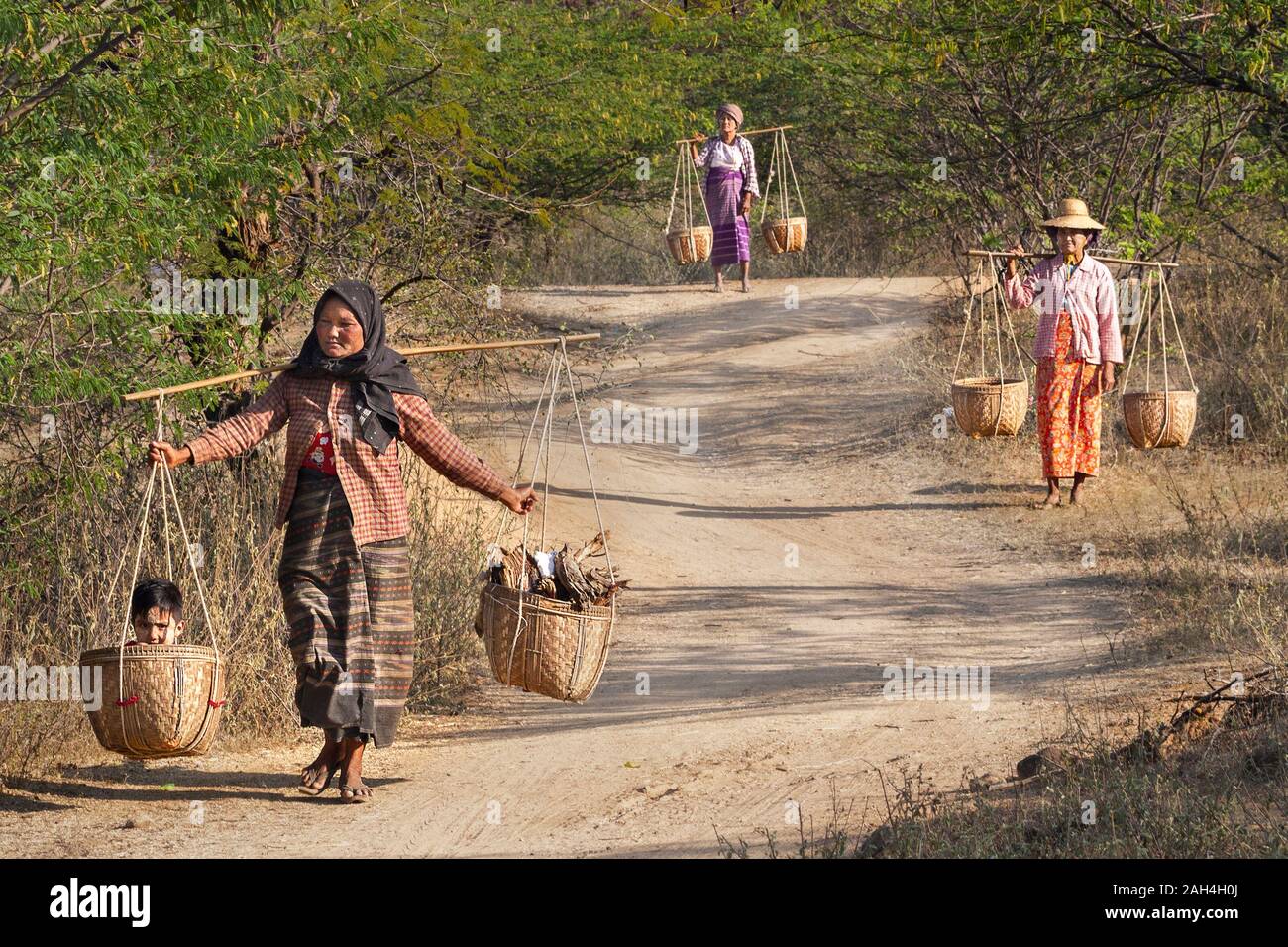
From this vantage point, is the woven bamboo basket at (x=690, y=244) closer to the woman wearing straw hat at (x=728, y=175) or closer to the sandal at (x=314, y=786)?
the woman wearing straw hat at (x=728, y=175)

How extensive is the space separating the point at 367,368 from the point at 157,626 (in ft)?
4.10

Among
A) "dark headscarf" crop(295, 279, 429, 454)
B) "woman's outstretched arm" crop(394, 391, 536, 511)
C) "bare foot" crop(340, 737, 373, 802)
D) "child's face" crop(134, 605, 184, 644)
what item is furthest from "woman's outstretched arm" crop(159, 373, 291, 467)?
"bare foot" crop(340, 737, 373, 802)

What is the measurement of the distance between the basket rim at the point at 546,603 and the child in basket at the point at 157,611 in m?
1.16

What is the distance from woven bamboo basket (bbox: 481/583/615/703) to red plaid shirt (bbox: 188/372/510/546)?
436mm

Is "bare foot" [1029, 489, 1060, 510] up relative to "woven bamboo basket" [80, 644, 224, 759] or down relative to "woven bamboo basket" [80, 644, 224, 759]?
up

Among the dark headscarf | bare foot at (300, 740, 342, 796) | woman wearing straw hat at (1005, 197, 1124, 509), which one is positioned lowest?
bare foot at (300, 740, 342, 796)

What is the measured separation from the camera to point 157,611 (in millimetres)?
6039

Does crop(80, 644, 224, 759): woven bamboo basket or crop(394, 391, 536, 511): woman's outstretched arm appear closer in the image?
crop(80, 644, 224, 759): woven bamboo basket

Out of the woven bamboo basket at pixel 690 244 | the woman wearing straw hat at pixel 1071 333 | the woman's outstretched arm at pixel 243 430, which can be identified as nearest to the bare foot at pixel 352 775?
the woman's outstretched arm at pixel 243 430

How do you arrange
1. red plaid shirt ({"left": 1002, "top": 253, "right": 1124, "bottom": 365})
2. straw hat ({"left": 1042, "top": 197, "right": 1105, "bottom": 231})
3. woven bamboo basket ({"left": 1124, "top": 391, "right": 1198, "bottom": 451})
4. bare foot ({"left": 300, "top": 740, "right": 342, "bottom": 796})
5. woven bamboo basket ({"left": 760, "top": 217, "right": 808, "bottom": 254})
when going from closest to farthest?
bare foot ({"left": 300, "top": 740, "right": 342, "bottom": 796}), woven bamboo basket ({"left": 1124, "top": 391, "right": 1198, "bottom": 451}), straw hat ({"left": 1042, "top": 197, "right": 1105, "bottom": 231}), red plaid shirt ({"left": 1002, "top": 253, "right": 1124, "bottom": 365}), woven bamboo basket ({"left": 760, "top": 217, "right": 808, "bottom": 254})

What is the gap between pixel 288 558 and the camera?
19.8 feet

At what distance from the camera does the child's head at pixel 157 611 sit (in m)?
6.02

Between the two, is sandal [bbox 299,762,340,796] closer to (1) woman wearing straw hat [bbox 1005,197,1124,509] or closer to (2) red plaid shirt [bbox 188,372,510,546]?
(2) red plaid shirt [bbox 188,372,510,546]

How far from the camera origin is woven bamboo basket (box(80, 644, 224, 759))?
541 cm
